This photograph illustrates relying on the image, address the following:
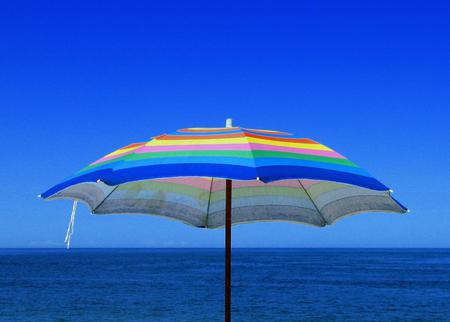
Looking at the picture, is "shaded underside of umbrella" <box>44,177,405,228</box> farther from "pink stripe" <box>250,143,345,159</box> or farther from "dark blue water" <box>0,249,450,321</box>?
"dark blue water" <box>0,249,450,321</box>

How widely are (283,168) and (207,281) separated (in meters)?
65.2

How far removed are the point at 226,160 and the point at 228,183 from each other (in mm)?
1453

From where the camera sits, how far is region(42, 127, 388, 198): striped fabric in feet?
13.1

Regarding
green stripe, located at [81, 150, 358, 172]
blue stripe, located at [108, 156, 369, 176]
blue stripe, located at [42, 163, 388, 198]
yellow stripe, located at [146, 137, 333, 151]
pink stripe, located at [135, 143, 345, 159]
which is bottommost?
blue stripe, located at [42, 163, 388, 198]

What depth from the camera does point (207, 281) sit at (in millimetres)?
67812

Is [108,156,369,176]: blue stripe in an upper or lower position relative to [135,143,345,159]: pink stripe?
lower

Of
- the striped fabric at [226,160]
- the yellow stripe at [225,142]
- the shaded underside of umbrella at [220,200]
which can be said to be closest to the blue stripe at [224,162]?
the striped fabric at [226,160]

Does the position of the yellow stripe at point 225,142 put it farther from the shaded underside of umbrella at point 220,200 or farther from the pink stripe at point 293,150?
the shaded underside of umbrella at point 220,200

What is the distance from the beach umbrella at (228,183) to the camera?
406 centimetres

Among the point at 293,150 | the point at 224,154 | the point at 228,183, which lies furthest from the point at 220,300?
the point at 224,154

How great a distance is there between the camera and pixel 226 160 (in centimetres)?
409

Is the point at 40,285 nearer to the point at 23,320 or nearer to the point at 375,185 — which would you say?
the point at 23,320

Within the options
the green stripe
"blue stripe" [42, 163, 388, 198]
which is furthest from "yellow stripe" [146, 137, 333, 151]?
"blue stripe" [42, 163, 388, 198]

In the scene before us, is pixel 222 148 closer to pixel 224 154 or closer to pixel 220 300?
pixel 224 154
